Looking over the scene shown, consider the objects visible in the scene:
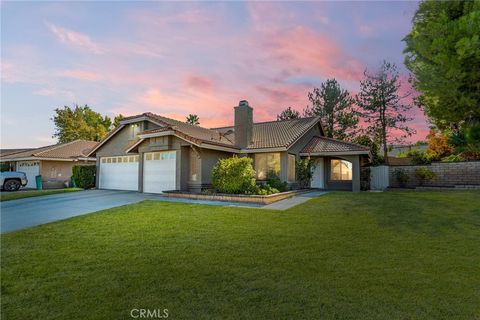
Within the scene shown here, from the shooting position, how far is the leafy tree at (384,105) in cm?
2767

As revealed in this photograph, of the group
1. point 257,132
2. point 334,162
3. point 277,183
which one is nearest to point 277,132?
point 257,132

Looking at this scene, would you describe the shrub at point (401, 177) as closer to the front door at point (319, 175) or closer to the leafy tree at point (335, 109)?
the front door at point (319, 175)

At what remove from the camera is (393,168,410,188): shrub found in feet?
63.2

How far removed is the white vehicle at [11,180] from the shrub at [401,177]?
2792 cm

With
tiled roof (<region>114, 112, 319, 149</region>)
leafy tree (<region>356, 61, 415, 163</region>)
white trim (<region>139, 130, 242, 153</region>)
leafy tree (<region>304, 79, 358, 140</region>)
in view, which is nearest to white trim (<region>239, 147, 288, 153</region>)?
tiled roof (<region>114, 112, 319, 149</region>)

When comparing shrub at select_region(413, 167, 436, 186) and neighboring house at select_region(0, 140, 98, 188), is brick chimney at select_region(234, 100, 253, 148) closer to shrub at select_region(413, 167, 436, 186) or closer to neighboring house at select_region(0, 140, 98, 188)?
shrub at select_region(413, 167, 436, 186)

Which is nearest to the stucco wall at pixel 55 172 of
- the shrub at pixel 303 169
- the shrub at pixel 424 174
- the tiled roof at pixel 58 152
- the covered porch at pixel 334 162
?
the tiled roof at pixel 58 152

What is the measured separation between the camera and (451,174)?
60.3ft

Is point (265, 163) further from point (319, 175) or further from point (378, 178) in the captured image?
point (378, 178)

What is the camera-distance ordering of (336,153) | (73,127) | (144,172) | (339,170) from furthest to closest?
(73,127)
(339,170)
(144,172)
(336,153)

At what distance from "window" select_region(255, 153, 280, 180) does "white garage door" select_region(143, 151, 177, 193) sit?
5393 mm

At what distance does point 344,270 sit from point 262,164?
42.9ft

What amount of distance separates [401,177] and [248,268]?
18.4 m

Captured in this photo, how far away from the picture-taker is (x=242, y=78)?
15930 mm
